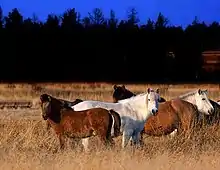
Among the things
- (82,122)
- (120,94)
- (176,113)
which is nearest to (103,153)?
(82,122)

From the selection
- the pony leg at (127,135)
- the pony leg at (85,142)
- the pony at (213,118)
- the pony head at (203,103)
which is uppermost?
the pony head at (203,103)

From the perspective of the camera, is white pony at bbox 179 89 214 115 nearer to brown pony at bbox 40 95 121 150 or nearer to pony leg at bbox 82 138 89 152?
brown pony at bbox 40 95 121 150

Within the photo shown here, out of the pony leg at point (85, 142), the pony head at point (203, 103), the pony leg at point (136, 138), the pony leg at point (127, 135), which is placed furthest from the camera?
the pony head at point (203, 103)

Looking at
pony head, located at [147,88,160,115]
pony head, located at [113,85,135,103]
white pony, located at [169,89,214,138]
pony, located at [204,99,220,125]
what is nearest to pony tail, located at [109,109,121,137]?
pony head, located at [147,88,160,115]

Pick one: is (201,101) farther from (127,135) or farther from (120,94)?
(127,135)

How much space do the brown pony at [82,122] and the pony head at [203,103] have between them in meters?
2.83

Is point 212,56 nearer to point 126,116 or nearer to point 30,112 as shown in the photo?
point 30,112

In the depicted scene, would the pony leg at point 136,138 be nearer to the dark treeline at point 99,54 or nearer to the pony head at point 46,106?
the pony head at point 46,106

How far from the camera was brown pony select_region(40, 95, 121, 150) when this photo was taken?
505 inches

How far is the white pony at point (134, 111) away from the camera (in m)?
13.8

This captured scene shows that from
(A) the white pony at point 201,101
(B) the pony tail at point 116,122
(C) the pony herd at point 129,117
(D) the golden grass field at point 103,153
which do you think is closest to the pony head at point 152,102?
(C) the pony herd at point 129,117

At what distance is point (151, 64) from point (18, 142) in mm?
49713

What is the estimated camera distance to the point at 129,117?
14.1m

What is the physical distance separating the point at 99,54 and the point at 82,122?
5148 cm
